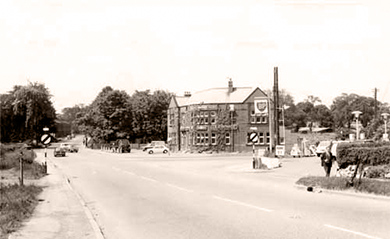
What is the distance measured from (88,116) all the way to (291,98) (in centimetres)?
7276

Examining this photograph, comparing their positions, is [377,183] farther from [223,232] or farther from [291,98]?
[291,98]

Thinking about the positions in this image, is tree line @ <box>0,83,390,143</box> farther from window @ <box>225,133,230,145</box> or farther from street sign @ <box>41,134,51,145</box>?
street sign @ <box>41,134,51,145</box>

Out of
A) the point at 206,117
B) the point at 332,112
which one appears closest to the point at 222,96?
the point at 206,117

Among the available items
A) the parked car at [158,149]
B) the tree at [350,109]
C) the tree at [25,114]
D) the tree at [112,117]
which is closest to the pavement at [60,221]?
the parked car at [158,149]

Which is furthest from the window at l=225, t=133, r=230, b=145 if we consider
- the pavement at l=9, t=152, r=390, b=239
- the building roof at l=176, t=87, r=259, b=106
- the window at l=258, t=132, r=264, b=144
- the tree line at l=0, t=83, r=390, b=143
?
the pavement at l=9, t=152, r=390, b=239

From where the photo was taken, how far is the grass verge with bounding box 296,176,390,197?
680 inches

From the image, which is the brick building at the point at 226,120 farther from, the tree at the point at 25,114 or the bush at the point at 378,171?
the bush at the point at 378,171

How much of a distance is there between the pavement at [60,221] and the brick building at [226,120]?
60.8m

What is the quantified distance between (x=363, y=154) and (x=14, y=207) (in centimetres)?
1521

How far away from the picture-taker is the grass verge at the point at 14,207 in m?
11.9

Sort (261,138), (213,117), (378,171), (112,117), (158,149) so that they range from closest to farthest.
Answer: (378,171) < (261,138) < (213,117) < (158,149) < (112,117)

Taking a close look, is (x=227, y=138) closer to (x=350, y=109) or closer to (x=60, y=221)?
(x=60, y=221)

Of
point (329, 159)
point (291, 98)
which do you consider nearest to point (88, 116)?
point (291, 98)

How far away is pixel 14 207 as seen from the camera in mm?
14938
